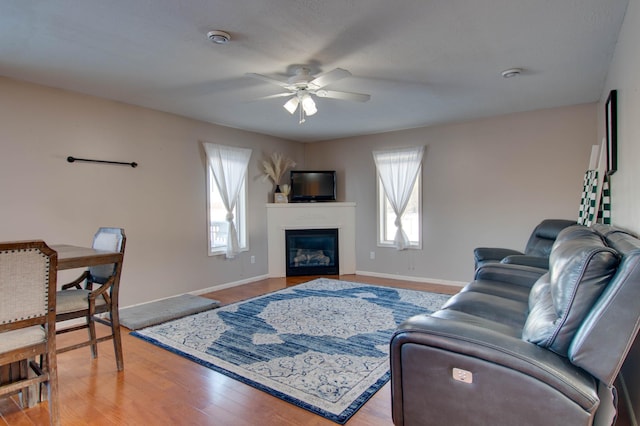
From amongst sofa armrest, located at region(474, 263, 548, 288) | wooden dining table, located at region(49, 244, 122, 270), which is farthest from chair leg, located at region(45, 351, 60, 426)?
sofa armrest, located at region(474, 263, 548, 288)

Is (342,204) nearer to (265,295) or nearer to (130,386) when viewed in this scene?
(265,295)

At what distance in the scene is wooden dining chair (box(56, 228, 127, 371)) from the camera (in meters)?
2.31

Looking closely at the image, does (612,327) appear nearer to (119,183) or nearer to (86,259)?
(86,259)

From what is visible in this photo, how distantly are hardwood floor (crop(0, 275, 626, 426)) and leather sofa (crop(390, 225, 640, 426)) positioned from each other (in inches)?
25.8

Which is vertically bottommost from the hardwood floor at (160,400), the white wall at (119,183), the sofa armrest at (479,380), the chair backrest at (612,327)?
the hardwood floor at (160,400)

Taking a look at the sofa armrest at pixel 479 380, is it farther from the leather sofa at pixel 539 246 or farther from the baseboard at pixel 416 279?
the baseboard at pixel 416 279

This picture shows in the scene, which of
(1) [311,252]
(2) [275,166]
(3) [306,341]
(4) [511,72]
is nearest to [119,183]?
(2) [275,166]

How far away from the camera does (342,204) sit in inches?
238

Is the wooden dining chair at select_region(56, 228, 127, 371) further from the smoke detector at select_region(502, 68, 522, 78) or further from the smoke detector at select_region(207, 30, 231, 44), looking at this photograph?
the smoke detector at select_region(502, 68, 522, 78)

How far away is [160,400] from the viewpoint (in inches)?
84.9

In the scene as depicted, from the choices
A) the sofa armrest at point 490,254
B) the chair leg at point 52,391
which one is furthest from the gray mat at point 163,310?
the sofa armrest at point 490,254

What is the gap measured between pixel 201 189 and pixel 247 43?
2.67 metres

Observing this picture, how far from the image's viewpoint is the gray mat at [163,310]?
3.51 meters

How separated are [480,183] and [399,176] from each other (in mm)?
1153
